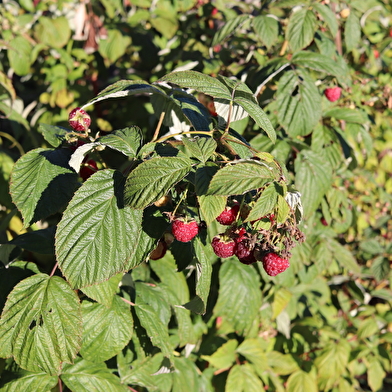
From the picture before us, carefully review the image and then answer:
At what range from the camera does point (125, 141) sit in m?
0.91

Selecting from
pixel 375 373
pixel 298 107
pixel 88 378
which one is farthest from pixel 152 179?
pixel 375 373

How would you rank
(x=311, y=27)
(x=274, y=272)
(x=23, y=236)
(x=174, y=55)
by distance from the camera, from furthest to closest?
→ (x=174, y=55) < (x=311, y=27) < (x=23, y=236) < (x=274, y=272)

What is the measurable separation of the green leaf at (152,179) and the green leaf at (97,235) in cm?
8

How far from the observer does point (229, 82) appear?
37.8 inches

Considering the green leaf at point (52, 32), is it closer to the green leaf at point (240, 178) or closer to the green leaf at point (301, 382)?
the green leaf at point (240, 178)

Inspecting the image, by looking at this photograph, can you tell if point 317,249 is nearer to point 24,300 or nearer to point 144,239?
point 144,239

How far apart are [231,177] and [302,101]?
2.50 feet

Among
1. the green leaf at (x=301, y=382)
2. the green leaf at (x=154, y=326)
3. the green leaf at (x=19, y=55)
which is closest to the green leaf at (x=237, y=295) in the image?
the green leaf at (x=154, y=326)

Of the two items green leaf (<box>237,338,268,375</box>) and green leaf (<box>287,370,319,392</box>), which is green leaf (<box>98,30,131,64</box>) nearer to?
green leaf (<box>237,338,268,375</box>)

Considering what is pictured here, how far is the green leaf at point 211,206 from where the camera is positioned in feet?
2.51

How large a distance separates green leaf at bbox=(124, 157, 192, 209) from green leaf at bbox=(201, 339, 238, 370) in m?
1.05

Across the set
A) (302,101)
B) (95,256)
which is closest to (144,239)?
(95,256)

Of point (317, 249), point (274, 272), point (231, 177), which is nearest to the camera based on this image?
point (231, 177)

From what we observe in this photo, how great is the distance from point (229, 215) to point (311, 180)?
24.9 inches
